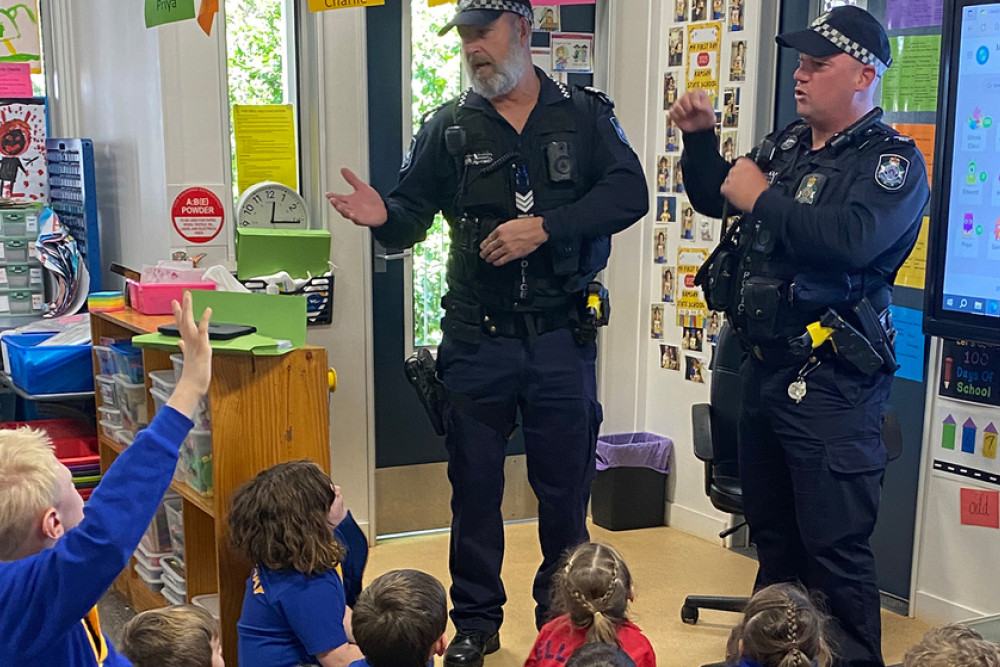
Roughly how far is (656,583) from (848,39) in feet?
6.43

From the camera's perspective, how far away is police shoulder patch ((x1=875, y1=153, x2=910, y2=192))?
8.42ft

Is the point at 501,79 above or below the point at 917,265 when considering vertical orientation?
above

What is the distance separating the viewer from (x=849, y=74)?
267 centimetres

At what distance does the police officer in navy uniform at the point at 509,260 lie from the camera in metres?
2.93

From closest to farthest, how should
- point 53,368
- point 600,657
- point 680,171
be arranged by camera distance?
point 600,657
point 53,368
point 680,171

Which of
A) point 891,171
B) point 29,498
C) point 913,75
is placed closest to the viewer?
point 29,498

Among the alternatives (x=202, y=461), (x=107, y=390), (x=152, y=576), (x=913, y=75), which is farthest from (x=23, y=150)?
(x=913, y=75)

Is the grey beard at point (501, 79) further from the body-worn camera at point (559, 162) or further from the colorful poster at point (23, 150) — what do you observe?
the colorful poster at point (23, 150)

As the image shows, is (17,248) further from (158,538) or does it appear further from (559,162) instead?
(559,162)

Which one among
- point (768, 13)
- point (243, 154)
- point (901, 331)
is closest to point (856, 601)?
point (901, 331)

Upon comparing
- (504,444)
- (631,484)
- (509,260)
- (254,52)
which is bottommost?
(631,484)

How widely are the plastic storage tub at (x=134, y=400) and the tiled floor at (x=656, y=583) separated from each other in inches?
25.6

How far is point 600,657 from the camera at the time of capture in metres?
1.75

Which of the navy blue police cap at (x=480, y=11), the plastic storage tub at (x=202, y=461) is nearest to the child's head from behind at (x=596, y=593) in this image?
the plastic storage tub at (x=202, y=461)
